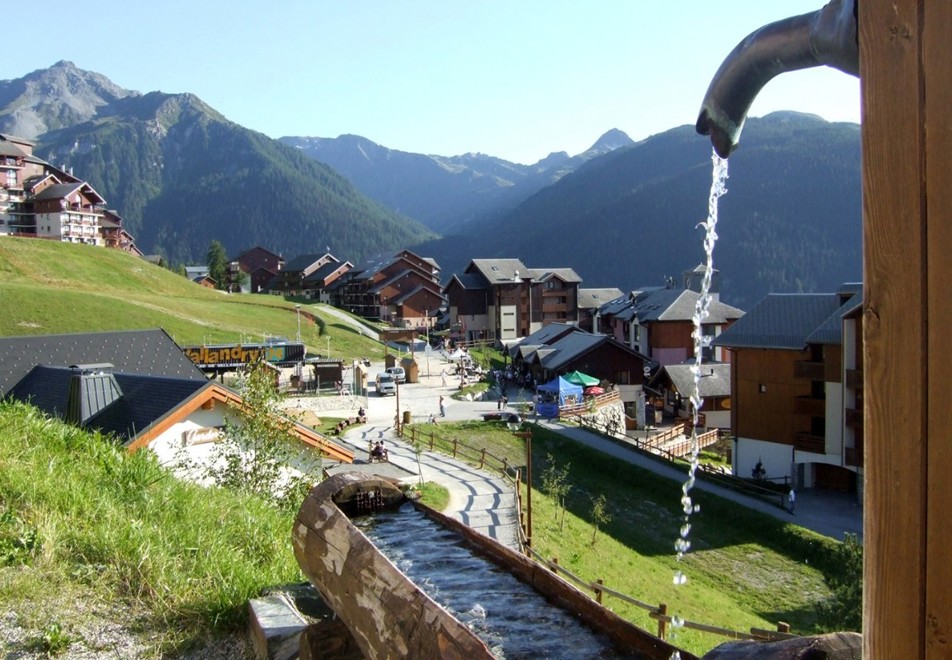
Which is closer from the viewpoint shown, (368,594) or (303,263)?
(368,594)

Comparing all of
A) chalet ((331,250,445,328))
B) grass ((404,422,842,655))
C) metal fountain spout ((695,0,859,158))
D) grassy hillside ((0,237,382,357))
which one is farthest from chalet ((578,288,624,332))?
metal fountain spout ((695,0,859,158))

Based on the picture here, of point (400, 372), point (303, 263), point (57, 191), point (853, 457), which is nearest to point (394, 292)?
point (303, 263)

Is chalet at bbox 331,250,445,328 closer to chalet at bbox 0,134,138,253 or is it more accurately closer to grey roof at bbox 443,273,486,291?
grey roof at bbox 443,273,486,291

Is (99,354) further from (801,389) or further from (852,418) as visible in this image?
(852,418)

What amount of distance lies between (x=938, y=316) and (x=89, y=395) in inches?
752

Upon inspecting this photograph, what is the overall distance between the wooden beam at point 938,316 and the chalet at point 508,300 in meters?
78.6

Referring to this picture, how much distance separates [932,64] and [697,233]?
505ft

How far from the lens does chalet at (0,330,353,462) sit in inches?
572

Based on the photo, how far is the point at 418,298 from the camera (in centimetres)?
9356

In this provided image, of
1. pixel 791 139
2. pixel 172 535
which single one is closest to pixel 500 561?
pixel 172 535

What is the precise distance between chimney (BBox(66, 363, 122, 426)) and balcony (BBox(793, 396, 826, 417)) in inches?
1041

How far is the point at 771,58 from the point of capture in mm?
2227

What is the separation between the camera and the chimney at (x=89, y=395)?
56.5 ft

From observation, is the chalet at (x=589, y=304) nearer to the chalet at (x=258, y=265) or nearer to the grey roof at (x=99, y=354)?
the chalet at (x=258, y=265)
